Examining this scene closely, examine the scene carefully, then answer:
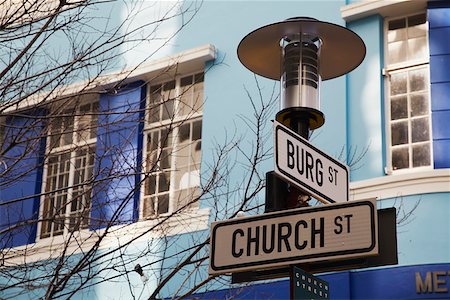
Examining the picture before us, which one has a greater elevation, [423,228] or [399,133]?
[399,133]

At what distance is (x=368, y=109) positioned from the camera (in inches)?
528

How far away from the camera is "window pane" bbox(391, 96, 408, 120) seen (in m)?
13.5

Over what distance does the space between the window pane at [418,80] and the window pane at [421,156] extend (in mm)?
876

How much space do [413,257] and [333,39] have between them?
5.84m

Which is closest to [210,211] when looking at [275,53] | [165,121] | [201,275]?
[201,275]

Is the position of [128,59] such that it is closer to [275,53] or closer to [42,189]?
[42,189]

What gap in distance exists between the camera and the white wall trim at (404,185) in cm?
1241

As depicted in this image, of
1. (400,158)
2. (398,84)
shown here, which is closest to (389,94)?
(398,84)

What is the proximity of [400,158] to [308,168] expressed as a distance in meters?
7.40

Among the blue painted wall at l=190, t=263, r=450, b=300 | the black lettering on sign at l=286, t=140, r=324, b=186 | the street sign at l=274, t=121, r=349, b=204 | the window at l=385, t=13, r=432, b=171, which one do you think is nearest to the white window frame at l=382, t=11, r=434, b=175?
the window at l=385, t=13, r=432, b=171

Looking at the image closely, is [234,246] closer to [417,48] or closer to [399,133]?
[399,133]

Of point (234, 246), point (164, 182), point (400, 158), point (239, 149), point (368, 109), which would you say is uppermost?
point (368, 109)

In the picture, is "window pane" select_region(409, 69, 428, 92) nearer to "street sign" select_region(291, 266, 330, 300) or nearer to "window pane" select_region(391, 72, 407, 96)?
"window pane" select_region(391, 72, 407, 96)

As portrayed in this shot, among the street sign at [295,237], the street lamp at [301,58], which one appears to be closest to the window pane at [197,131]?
the street lamp at [301,58]
